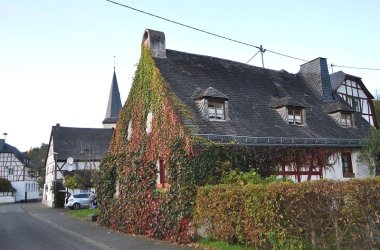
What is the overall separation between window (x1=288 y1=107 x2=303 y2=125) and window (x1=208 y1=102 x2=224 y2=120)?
13.5 ft

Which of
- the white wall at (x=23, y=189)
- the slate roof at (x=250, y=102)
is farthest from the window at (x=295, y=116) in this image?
the white wall at (x=23, y=189)

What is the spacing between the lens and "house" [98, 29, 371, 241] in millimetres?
14281

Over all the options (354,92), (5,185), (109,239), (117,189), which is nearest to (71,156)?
(5,185)

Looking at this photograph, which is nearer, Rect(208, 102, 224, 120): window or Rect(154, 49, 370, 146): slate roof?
Rect(154, 49, 370, 146): slate roof

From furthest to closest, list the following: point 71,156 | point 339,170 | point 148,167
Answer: point 71,156 < point 339,170 < point 148,167

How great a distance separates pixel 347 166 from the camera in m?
19.5

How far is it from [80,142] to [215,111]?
36.8 m

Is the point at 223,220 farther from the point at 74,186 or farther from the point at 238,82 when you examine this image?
the point at 74,186

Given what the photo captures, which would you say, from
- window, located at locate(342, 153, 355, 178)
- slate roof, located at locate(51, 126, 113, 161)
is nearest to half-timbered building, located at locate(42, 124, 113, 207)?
slate roof, located at locate(51, 126, 113, 161)

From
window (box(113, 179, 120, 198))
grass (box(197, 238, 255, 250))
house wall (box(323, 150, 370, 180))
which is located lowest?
grass (box(197, 238, 255, 250))

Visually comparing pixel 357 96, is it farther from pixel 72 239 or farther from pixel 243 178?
pixel 72 239

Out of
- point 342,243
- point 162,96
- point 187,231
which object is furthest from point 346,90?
point 342,243

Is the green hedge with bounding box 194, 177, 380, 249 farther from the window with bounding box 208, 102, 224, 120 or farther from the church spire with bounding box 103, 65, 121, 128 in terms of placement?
the church spire with bounding box 103, 65, 121, 128

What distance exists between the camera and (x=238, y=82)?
20938 millimetres
